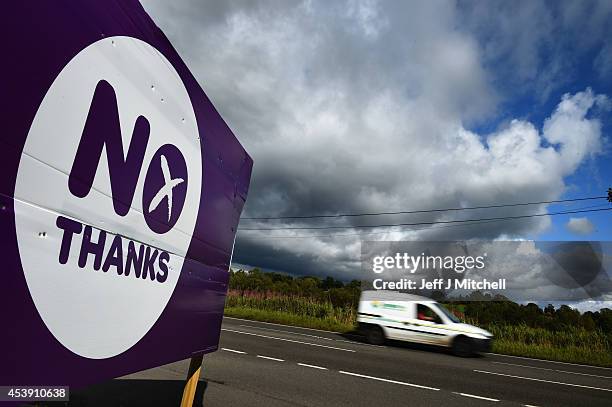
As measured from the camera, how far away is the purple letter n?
122cm

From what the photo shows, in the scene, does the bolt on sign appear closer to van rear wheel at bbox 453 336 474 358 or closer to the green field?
van rear wheel at bbox 453 336 474 358

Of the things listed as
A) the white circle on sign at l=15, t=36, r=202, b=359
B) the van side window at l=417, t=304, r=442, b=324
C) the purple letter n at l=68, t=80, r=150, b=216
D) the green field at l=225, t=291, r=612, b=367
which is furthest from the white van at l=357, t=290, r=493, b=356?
the purple letter n at l=68, t=80, r=150, b=216

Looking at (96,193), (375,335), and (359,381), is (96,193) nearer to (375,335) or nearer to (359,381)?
(359,381)

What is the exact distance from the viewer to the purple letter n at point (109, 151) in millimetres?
1217

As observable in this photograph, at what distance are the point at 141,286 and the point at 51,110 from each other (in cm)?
79

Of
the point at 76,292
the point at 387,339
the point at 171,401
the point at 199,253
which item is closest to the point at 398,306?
the point at 387,339

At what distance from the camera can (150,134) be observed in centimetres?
157

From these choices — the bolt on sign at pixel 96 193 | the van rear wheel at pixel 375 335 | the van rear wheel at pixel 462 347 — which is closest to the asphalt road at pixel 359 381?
the van rear wheel at pixel 462 347

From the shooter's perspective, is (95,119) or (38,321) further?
(95,119)

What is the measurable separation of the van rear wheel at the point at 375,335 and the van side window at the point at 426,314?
1.49m

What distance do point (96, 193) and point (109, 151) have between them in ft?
0.53

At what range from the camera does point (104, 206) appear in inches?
52.1

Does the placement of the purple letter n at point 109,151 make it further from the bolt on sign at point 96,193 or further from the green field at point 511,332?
the green field at point 511,332

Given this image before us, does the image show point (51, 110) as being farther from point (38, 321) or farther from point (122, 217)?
point (38, 321)
